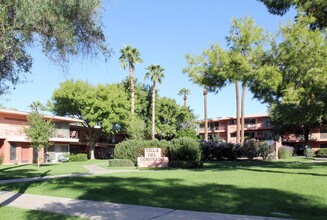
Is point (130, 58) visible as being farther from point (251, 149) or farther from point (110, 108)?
point (251, 149)

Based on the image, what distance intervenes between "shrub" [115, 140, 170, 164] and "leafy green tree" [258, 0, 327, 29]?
58.7 ft

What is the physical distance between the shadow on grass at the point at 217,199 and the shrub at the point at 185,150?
17531 millimetres

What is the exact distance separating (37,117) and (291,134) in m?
54.3

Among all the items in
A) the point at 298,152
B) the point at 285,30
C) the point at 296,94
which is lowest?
the point at 298,152

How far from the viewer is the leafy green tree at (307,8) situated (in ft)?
53.7

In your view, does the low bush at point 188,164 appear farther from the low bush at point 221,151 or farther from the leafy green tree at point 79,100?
the leafy green tree at point 79,100

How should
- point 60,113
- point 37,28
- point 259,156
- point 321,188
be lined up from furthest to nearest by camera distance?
1. point 60,113
2. point 259,156
3. point 321,188
4. point 37,28

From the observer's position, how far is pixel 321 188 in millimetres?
12945

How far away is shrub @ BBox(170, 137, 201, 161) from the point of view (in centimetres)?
3166

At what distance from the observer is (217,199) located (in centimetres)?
1067

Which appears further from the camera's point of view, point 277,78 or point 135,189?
point 277,78

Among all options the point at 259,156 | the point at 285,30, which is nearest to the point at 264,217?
the point at 285,30

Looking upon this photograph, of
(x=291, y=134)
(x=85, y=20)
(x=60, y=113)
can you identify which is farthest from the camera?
(x=291, y=134)

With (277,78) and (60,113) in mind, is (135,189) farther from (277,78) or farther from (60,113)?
(60,113)
